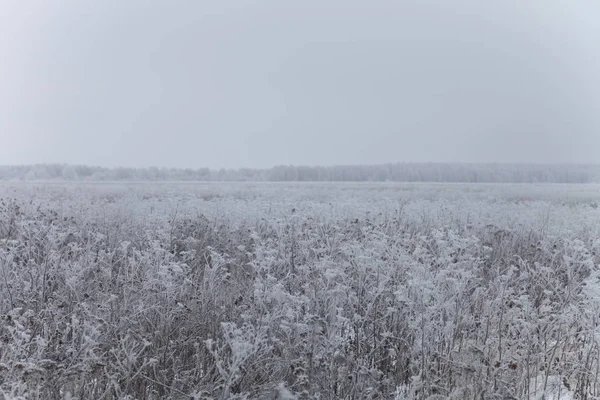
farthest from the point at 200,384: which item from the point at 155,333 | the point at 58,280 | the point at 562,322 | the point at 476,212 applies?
the point at 476,212

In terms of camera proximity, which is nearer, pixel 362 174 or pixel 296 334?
pixel 296 334

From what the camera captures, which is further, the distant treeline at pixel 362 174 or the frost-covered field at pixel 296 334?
the distant treeline at pixel 362 174

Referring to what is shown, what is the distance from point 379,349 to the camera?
12.6ft

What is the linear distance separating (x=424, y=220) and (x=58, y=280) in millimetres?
5833

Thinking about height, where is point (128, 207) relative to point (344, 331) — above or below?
above

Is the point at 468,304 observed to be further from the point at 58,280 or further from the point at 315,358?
the point at 58,280

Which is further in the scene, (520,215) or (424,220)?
(520,215)

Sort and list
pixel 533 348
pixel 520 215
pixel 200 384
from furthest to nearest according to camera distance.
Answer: pixel 520 215 → pixel 533 348 → pixel 200 384

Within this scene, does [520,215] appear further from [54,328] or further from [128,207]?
[54,328]

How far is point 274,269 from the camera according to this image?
17.3 feet

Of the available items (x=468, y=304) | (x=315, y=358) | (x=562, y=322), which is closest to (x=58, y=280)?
(x=315, y=358)

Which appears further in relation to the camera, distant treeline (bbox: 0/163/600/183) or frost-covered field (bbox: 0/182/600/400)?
distant treeline (bbox: 0/163/600/183)

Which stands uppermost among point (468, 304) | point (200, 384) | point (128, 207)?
point (128, 207)

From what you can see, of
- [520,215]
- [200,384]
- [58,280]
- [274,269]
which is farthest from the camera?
[520,215]
